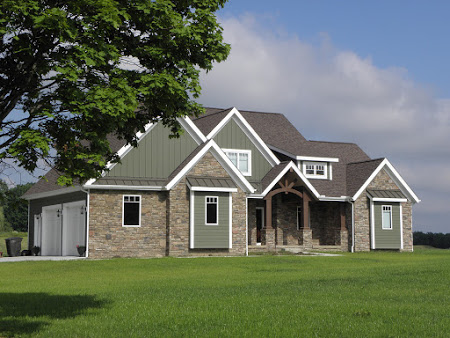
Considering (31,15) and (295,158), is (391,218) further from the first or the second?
(31,15)

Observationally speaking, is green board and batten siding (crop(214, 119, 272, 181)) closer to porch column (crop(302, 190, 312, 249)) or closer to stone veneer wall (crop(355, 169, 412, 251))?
porch column (crop(302, 190, 312, 249))

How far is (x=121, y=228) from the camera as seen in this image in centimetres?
3127

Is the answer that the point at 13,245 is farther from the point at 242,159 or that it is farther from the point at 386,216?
the point at 386,216

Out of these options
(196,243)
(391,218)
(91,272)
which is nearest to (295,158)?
(391,218)

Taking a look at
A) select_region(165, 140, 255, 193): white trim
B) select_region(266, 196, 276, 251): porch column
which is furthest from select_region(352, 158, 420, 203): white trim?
select_region(165, 140, 255, 193): white trim

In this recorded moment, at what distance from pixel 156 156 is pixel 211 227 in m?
4.78

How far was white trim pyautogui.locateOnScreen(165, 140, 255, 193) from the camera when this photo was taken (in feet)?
105

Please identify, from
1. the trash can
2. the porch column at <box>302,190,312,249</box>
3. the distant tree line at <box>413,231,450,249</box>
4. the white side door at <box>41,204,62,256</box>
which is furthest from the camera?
the distant tree line at <box>413,231,450,249</box>

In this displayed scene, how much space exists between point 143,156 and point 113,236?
4533 mm

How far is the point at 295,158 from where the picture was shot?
40469 millimetres

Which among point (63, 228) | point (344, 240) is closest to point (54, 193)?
point (63, 228)

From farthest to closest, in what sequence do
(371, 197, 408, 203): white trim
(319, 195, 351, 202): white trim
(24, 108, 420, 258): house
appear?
(371, 197, 408, 203): white trim → (319, 195, 351, 202): white trim → (24, 108, 420, 258): house

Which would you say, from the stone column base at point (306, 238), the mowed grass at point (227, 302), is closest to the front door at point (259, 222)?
the stone column base at point (306, 238)

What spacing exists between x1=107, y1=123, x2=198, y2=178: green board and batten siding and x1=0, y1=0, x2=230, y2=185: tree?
20.4 meters
